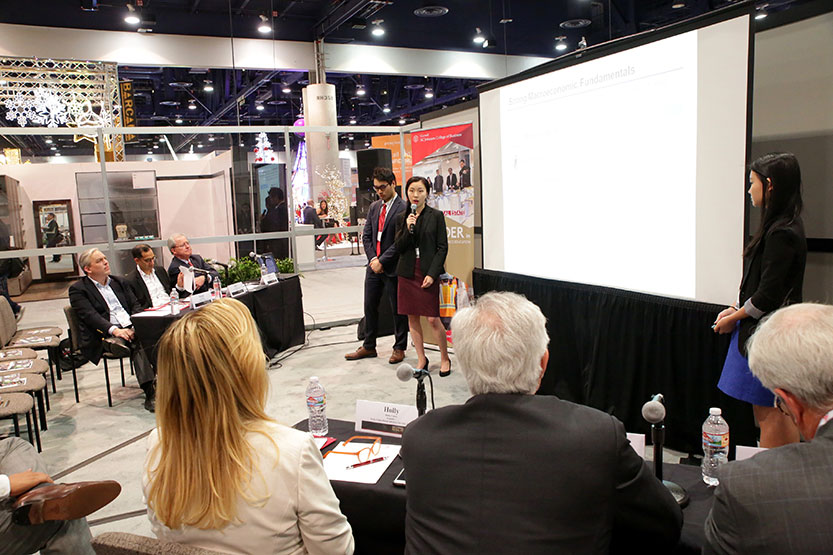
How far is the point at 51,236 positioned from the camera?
19.5ft

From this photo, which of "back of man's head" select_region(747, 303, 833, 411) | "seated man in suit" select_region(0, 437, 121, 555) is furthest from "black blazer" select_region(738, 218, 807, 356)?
"seated man in suit" select_region(0, 437, 121, 555)

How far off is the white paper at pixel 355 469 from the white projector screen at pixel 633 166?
73.6 inches

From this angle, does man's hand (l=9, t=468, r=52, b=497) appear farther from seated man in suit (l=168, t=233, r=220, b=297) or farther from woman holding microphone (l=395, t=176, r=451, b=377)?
seated man in suit (l=168, t=233, r=220, b=297)

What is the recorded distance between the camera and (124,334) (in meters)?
4.05

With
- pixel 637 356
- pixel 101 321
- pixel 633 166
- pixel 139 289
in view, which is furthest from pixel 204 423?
pixel 139 289

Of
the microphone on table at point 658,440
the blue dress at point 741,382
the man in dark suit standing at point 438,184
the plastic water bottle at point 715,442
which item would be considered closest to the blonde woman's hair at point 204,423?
the microphone on table at point 658,440

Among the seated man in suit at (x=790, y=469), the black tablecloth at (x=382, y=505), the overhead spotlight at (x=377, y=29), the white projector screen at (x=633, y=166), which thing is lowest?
the black tablecloth at (x=382, y=505)

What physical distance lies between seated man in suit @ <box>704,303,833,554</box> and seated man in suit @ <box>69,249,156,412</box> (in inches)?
150

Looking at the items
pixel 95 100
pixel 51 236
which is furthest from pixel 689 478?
pixel 95 100

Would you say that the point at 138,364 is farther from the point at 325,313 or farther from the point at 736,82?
the point at 736,82

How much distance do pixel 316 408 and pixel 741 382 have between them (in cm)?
170

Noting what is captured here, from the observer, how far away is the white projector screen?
2.68 meters

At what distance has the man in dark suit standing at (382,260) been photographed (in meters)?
4.68

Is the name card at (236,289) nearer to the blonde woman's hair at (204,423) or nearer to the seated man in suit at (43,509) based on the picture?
the seated man in suit at (43,509)
